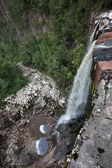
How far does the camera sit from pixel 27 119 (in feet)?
21.6

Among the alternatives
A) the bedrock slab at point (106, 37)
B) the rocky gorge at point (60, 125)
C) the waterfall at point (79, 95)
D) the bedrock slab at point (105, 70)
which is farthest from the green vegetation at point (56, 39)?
the bedrock slab at point (105, 70)

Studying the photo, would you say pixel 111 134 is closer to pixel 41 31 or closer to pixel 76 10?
pixel 76 10

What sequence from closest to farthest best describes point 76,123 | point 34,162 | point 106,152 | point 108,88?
point 106,152
point 108,88
point 34,162
point 76,123

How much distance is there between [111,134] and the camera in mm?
2611

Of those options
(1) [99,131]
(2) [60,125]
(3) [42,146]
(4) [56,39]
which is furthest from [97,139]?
(4) [56,39]

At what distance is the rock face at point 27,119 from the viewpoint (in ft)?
16.9

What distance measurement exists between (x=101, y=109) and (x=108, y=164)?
1.33 m

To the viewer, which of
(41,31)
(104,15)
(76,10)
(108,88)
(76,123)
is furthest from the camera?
(41,31)

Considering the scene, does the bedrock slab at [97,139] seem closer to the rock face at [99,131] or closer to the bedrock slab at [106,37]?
the rock face at [99,131]

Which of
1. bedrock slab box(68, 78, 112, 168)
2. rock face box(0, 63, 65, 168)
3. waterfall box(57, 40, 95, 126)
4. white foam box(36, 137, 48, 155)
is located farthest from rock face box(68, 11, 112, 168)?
rock face box(0, 63, 65, 168)

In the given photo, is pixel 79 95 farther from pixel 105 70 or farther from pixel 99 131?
pixel 99 131

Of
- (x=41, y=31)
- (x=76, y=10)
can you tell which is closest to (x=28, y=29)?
(x=41, y=31)

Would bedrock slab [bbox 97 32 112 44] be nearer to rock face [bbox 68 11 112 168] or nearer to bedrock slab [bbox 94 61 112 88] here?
rock face [bbox 68 11 112 168]

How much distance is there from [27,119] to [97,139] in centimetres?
503
